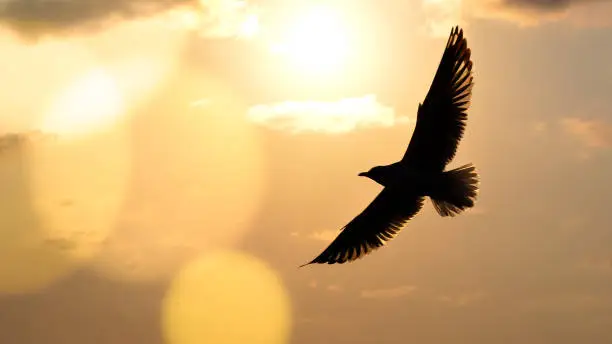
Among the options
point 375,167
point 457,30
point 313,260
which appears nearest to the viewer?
point 457,30

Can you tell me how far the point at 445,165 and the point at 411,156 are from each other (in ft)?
3.56

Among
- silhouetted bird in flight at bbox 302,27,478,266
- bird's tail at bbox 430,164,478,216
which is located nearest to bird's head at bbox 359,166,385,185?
silhouetted bird in flight at bbox 302,27,478,266

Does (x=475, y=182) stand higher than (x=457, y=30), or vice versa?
(x=457, y=30)

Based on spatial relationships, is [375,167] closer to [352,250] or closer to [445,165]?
[445,165]

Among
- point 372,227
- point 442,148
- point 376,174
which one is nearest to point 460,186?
point 442,148

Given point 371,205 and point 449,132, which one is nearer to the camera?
point 449,132

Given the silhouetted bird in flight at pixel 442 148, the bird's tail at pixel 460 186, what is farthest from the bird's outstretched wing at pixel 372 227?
the bird's tail at pixel 460 186

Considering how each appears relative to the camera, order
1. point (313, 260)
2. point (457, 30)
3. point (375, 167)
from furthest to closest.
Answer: point (313, 260) → point (375, 167) → point (457, 30)

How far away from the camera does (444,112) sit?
26.8 m

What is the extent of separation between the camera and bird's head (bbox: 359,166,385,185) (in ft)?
90.9

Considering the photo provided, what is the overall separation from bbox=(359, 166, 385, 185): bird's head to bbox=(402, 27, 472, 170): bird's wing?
848mm

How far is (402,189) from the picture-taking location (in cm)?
2797

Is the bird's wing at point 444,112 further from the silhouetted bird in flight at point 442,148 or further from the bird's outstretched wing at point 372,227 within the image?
→ the bird's outstretched wing at point 372,227

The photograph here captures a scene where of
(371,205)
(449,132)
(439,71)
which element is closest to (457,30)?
(439,71)
